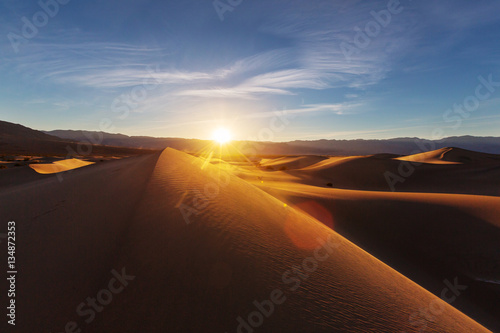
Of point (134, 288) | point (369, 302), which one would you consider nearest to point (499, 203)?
point (369, 302)

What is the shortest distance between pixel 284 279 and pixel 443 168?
94.5ft

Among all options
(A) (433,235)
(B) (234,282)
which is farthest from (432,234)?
(B) (234,282)

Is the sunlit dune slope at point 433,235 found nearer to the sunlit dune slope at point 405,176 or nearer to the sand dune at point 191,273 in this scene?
the sand dune at point 191,273

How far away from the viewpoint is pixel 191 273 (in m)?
2.53

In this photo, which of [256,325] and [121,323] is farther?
[256,325]

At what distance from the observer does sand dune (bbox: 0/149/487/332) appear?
83.5 inches

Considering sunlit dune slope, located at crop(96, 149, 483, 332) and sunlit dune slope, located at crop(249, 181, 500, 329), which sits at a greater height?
sunlit dune slope, located at crop(96, 149, 483, 332)

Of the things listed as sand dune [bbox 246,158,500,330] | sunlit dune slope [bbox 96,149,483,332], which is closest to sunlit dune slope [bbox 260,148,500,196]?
sand dune [bbox 246,158,500,330]

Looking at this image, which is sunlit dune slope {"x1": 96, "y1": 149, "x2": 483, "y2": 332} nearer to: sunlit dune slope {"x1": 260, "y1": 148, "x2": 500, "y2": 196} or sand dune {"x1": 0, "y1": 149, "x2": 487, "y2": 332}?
sand dune {"x1": 0, "y1": 149, "x2": 487, "y2": 332}

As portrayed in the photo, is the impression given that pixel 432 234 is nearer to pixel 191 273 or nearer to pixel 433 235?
pixel 433 235

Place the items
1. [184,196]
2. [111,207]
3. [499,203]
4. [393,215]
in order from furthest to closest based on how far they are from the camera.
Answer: [393,215], [499,203], [184,196], [111,207]

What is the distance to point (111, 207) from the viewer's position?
157 inches

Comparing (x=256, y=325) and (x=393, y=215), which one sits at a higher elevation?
(x=256, y=325)

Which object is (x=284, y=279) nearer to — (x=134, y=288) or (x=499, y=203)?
(x=134, y=288)
